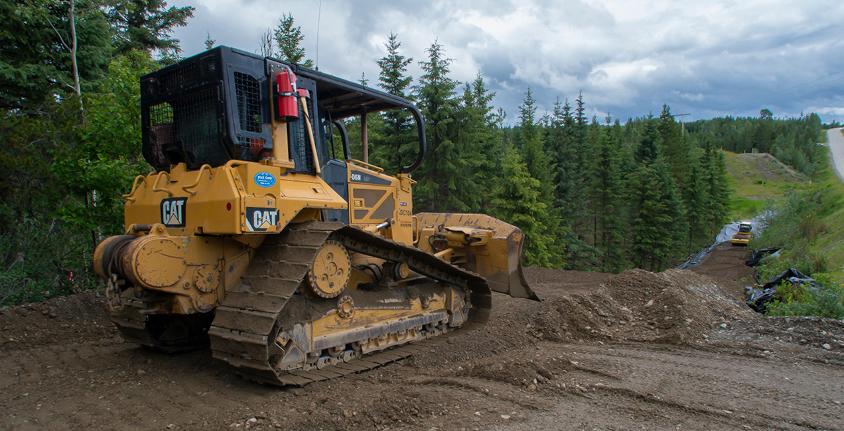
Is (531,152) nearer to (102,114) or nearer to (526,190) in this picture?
(526,190)

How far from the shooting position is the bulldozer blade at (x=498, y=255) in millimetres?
7605

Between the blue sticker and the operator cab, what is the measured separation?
0.27 metres

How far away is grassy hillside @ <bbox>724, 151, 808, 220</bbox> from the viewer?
234ft

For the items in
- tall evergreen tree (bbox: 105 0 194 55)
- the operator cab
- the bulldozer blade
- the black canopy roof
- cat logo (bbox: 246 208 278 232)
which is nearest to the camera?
cat logo (bbox: 246 208 278 232)

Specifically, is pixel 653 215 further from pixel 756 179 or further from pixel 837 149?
pixel 837 149

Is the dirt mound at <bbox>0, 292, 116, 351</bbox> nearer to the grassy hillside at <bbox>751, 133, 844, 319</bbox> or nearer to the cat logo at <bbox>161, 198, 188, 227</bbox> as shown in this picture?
the cat logo at <bbox>161, 198, 188, 227</bbox>

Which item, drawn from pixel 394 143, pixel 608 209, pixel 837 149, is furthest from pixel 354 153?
pixel 837 149

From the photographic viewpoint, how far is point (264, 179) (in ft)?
15.7

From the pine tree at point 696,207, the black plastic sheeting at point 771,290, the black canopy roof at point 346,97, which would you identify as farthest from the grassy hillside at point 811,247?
the pine tree at point 696,207

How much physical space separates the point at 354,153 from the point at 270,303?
1818cm

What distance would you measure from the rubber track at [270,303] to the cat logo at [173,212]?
799 mm

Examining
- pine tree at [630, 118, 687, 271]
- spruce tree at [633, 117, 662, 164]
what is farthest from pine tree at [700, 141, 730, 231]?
pine tree at [630, 118, 687, 271]

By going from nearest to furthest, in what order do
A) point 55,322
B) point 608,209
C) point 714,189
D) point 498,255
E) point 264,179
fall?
point 264,179 → point 55,322 → point 498,255 → point 608,209 → point 714,189

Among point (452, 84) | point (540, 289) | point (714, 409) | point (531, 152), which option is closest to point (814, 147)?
point (531, 152)
